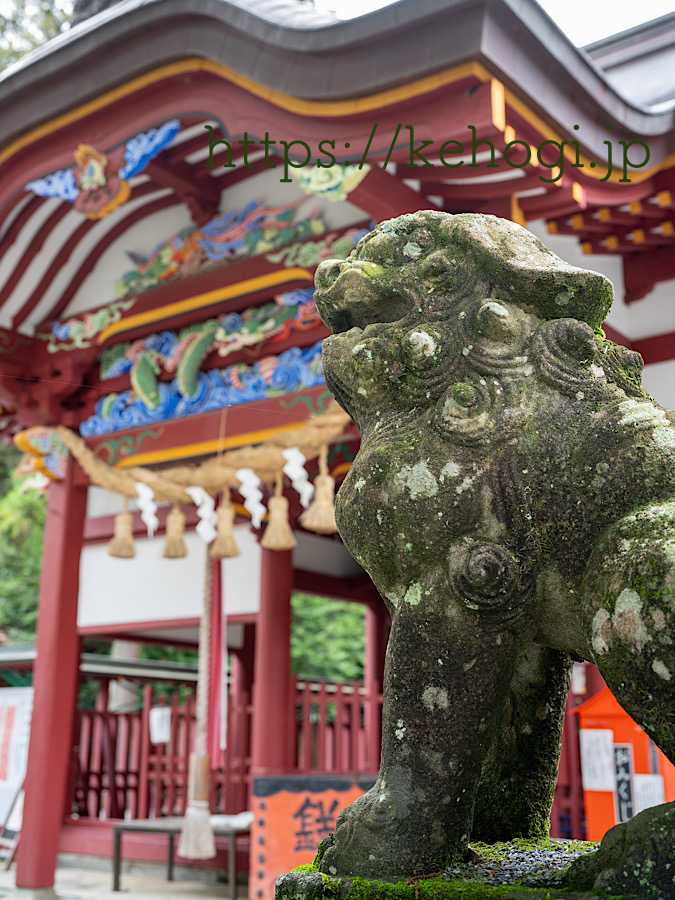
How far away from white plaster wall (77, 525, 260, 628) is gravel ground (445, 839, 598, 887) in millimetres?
4771

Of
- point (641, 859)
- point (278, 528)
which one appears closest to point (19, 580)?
point (278, 528)

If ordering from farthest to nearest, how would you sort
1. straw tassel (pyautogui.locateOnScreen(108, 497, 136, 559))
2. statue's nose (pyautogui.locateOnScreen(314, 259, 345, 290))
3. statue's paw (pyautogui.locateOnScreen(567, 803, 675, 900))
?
1. straw tassel (pyautogui.locateOnScreen(108, 497, 136, 559))
2. statue's nose (pyautogui.locateOnScreen(314, 259, 345, 290))
3. statue's paw (pyautogui.locateOnScreen(567, 803, 675, 900))

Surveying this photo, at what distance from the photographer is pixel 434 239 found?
4.39 feet

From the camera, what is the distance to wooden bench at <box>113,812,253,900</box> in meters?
4.67

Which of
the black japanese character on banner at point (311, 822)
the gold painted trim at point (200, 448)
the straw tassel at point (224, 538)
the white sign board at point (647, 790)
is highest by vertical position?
the gold painted trim at point (200, 448)

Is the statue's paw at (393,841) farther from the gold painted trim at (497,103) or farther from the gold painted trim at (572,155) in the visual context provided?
the gold painted trim at (572,155)

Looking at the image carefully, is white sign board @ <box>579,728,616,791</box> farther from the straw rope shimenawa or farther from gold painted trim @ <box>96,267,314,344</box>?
gold painted trim @ <box>96,267,314,344</box>

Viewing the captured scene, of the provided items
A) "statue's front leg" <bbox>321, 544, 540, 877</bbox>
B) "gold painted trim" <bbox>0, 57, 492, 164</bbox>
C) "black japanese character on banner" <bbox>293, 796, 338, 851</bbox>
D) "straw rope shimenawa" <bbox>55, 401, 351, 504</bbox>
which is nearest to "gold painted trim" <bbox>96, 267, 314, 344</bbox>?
"straw rope shimenawa" <bbox>55, 401, 351, 504</bbox>

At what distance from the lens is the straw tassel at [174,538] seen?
432cm

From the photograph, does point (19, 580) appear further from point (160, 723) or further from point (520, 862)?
point (520, 862)

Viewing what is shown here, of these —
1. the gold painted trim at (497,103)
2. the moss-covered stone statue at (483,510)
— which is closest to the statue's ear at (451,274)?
the moss-covered stone statue at (483,510)

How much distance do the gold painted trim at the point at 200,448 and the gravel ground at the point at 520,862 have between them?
298 cm

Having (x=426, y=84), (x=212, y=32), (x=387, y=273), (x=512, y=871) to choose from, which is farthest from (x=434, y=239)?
(x=212, y=32)

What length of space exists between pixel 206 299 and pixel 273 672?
2.40 metres
